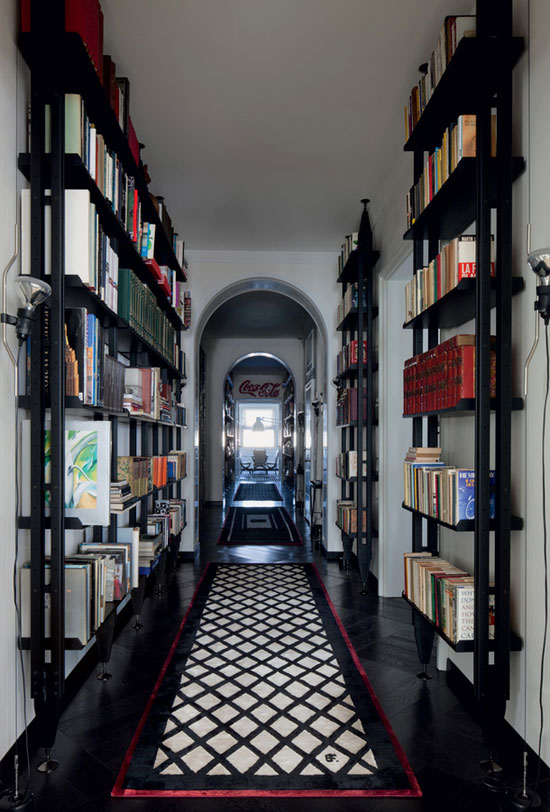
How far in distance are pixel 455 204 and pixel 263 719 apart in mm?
2487

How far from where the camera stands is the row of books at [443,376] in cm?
221

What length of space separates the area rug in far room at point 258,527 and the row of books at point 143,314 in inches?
114

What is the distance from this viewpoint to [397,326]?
4.51 meters

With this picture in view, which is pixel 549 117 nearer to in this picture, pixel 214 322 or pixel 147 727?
pixel 147 727

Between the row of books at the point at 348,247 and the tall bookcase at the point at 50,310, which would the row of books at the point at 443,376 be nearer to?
the tall bookcase at the point at 50,310

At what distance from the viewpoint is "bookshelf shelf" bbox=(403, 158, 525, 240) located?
7.01ft

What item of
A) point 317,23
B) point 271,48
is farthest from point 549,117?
point 271,48

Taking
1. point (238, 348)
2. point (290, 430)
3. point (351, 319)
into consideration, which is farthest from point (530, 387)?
point (290, 430)

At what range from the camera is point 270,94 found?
3.21 meters

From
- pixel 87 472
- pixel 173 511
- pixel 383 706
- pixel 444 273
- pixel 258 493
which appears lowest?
pixel 258 493

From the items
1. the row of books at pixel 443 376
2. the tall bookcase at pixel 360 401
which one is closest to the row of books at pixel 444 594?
the row of books at pixel 443 376

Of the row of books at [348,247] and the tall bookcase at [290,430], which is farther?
the tall bookcase at [290,430]

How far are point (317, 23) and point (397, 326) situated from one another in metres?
2.36

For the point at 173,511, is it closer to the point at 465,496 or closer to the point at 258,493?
the point at 465,496
